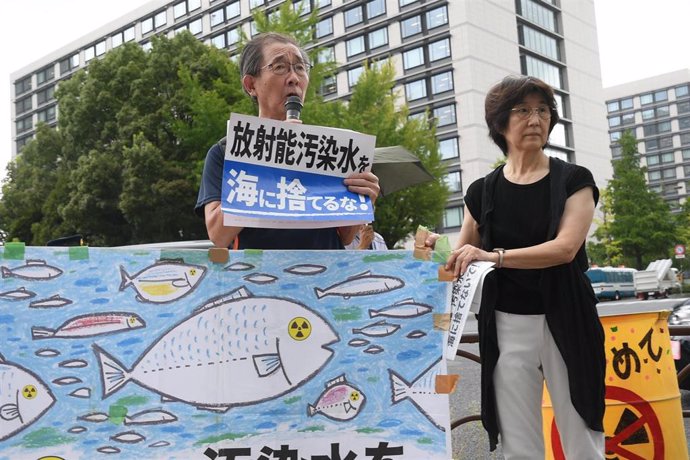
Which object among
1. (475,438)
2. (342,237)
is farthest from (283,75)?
(475,438)

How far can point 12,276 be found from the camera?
2143mm

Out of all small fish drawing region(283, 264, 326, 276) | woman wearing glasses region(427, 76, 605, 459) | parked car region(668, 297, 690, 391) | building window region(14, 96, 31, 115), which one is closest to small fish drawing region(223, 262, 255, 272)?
small fish drawing region(283, 264, 326, 276)

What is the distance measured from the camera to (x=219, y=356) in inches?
87.3

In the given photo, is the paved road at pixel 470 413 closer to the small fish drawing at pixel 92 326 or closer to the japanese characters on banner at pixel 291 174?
the japanese characters on banner at pixel 291 174

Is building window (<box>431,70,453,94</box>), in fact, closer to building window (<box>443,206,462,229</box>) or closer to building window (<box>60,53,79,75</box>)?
building window (<box>443,206,462,229</box>)

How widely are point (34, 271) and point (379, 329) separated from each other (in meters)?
1.13

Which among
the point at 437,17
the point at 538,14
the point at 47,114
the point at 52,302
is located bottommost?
the point at 52,302

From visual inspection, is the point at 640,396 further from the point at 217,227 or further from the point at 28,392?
the point at 28,392

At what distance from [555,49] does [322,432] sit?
168 feet

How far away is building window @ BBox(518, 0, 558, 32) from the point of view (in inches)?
1839

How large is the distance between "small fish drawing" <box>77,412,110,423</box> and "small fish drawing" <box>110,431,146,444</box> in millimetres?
63

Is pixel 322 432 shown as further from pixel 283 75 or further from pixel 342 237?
pixel 283 75

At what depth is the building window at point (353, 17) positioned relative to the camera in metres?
46.1

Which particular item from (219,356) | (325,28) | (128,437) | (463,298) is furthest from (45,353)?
(325,28)
